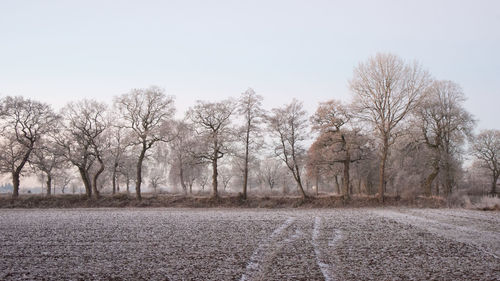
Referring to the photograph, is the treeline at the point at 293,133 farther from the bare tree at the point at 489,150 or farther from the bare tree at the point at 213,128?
the bare tree at the point at 489,150

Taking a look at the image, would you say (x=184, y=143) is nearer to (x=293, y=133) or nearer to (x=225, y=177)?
(x=293, y=133)

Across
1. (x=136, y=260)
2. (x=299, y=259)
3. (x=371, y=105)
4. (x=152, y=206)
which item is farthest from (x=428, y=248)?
(x=152, y=206)

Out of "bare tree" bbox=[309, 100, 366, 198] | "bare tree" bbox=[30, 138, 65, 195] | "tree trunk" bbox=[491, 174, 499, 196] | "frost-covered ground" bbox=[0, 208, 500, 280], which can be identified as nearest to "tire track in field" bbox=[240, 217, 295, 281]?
"frost-covered ground" bbox=[0, 208, 500, 280]

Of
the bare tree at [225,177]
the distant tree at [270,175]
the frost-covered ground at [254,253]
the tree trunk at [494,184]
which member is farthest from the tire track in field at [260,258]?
the bare tree at [225,177]

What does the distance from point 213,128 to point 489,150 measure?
43.3m

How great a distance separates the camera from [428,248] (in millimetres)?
13023

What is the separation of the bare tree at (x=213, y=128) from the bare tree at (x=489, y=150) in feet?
126

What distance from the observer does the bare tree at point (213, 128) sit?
3928cm

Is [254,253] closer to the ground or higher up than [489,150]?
closer to the ground

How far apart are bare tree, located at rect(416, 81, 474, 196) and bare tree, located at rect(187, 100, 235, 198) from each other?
20.9m

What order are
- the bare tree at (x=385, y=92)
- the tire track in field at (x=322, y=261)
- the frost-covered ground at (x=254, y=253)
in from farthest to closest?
the bare tree at (x=385, y=92) → the frost-covered ground at (x=254, y=253) → the tire track in field at (x=322, y=261)

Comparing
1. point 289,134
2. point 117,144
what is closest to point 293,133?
point 289,134

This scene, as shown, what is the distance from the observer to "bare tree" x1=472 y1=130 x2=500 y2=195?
53.6m

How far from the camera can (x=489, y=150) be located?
178 feet
